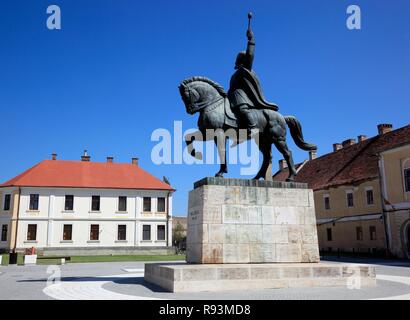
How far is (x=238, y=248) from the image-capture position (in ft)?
34.0

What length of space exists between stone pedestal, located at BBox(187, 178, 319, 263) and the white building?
1275 inches

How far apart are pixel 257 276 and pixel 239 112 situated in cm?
465

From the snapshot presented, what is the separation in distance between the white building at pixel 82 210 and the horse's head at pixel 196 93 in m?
32.6

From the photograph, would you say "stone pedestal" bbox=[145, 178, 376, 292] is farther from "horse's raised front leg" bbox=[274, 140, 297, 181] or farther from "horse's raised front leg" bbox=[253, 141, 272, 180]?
"horse's raised front leg" bbox=[253, 141, 272, 180]

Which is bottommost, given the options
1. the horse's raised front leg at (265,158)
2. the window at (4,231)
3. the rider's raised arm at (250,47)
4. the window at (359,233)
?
the window at (359,233)

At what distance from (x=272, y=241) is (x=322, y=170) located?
34.3 metres

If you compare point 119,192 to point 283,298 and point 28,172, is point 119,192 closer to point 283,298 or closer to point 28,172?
point 28,172

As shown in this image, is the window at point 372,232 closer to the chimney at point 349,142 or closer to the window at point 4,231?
the chimney at point 349,142

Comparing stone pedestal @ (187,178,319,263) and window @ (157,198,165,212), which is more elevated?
window @ (157,198,165,212)

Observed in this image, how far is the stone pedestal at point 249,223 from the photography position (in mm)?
10258

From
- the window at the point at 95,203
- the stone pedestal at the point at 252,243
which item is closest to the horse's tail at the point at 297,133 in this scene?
the stone pedestal at the point at 252,243

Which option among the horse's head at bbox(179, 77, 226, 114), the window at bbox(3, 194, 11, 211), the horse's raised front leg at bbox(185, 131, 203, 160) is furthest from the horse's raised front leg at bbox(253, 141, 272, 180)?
the window at bbox(3, 194, 11, 211)

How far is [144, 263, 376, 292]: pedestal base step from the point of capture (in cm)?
898
